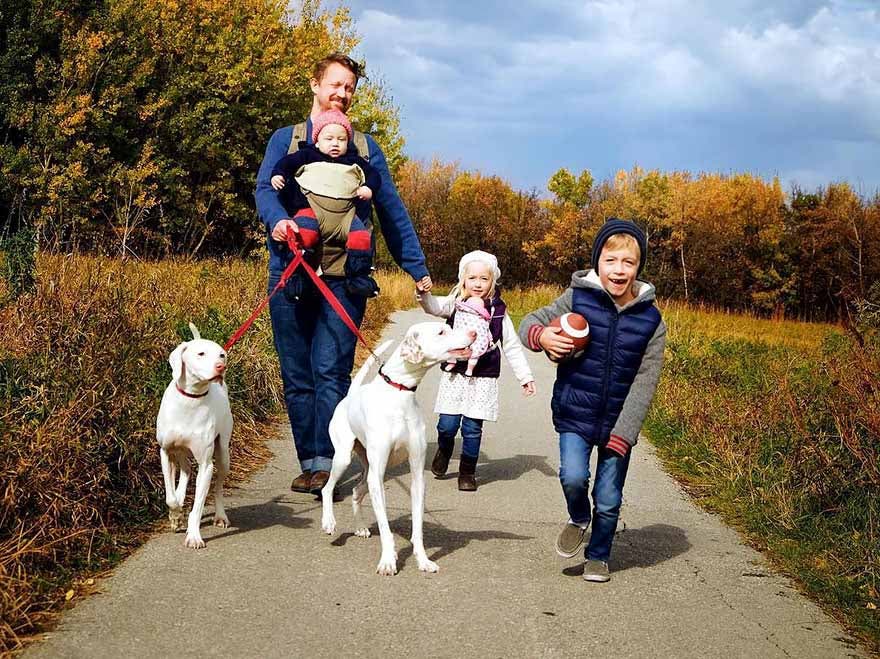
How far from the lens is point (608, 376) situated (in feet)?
16.8

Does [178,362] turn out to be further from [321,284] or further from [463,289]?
[463,289]

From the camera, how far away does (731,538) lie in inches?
249

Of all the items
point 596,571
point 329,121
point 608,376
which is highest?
point 329,121

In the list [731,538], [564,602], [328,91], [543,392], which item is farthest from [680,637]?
[543,392]

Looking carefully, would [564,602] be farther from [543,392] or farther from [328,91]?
[543,392]

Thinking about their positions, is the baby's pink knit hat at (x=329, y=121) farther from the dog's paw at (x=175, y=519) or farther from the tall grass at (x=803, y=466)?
the tall grass at (x=803, y=466)

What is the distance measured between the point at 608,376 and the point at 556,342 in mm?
375

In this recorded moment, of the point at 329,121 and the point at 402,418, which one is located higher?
the point at 329,121

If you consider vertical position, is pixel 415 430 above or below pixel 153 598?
above

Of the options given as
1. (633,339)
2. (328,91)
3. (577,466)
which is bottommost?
(577,466)

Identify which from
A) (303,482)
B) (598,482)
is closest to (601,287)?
(598,482)

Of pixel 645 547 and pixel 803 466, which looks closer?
pixel 645 547

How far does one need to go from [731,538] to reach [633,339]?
1.97m

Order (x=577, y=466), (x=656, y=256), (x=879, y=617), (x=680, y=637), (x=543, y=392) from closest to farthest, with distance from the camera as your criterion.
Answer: (x=680, y=637) → (x=879, y=617) → (x=577, y=466) → (x=543, y=392) → (x=656, y=256)
